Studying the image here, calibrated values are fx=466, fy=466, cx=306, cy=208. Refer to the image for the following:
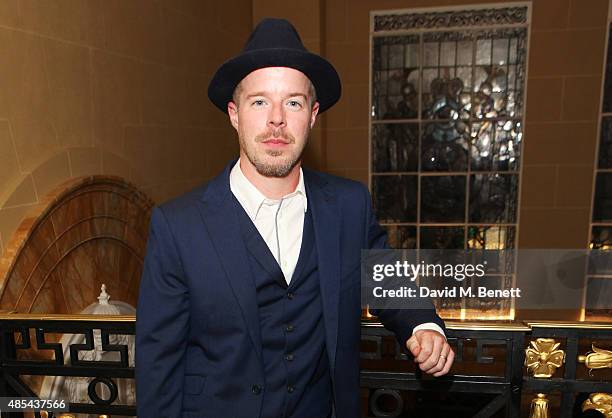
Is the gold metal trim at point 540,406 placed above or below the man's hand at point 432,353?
below

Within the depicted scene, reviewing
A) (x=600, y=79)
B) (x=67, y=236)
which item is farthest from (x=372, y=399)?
(x=600, y=79)

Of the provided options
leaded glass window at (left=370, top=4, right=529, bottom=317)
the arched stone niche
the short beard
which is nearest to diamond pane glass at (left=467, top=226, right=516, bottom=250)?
leaded glass window at (left=370, top=4, right=529, bottom=317)

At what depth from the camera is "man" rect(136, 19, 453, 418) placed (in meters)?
1.27

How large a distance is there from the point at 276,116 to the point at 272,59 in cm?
16

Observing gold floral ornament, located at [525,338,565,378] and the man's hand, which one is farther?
gold floral ornament, located at [525,338,565,378]

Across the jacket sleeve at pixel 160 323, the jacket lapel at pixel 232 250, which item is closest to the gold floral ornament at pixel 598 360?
the jacket lapel at pixel 232 250

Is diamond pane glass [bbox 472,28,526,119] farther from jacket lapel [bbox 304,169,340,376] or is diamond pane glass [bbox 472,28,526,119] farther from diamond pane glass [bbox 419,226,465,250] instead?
jacket lapel [bbox 304,169,340,376]

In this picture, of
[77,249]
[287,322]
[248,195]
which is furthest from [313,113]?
[77,249]

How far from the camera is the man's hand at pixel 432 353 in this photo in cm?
128

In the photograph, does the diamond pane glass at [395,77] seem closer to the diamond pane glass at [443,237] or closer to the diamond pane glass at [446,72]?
the diamond pane glass at [446,72]

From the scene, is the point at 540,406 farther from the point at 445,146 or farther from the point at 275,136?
the point at 445,146

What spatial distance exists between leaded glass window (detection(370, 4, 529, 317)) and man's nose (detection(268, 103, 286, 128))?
152 inches

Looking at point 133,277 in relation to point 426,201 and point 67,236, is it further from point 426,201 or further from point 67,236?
point 426,201

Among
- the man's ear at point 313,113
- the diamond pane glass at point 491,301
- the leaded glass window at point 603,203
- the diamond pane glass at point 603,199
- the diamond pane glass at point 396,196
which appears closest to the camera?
the man's ear at point 313,113
